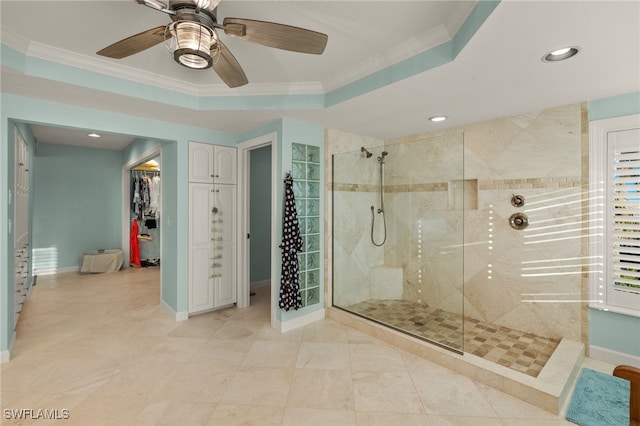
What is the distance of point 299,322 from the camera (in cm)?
337

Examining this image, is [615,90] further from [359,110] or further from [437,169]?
[359,110]

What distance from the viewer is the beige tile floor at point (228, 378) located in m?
1.95

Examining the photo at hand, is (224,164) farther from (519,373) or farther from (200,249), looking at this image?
(519,373)

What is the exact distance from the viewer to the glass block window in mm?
3379

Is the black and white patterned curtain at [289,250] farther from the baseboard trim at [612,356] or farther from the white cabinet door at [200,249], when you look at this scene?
the baseboard trim at [612,356]

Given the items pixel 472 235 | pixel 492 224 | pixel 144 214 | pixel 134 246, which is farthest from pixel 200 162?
pixel 134 246

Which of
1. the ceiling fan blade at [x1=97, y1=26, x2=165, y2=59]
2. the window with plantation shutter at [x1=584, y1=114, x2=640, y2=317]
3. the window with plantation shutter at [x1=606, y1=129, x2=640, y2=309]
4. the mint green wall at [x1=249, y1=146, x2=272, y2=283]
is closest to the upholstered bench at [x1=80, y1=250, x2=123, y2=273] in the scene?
the mint green wall at [x1=249, y1=146, x2=272, y2=283]

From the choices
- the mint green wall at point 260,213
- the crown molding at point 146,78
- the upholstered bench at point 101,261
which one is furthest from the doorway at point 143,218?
the crown molding at point 146,78

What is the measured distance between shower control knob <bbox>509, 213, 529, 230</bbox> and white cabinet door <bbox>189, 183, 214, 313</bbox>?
339cm

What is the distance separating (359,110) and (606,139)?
6.90 ft

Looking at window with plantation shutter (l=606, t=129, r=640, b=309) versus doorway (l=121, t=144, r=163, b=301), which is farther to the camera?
doorway (l=121, t=144, r=163, b=301)

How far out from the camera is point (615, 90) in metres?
2.42

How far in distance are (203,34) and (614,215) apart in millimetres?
3330

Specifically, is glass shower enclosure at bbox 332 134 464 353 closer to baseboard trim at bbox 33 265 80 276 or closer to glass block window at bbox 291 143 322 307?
glass block window at bbox 291 143 322 307
